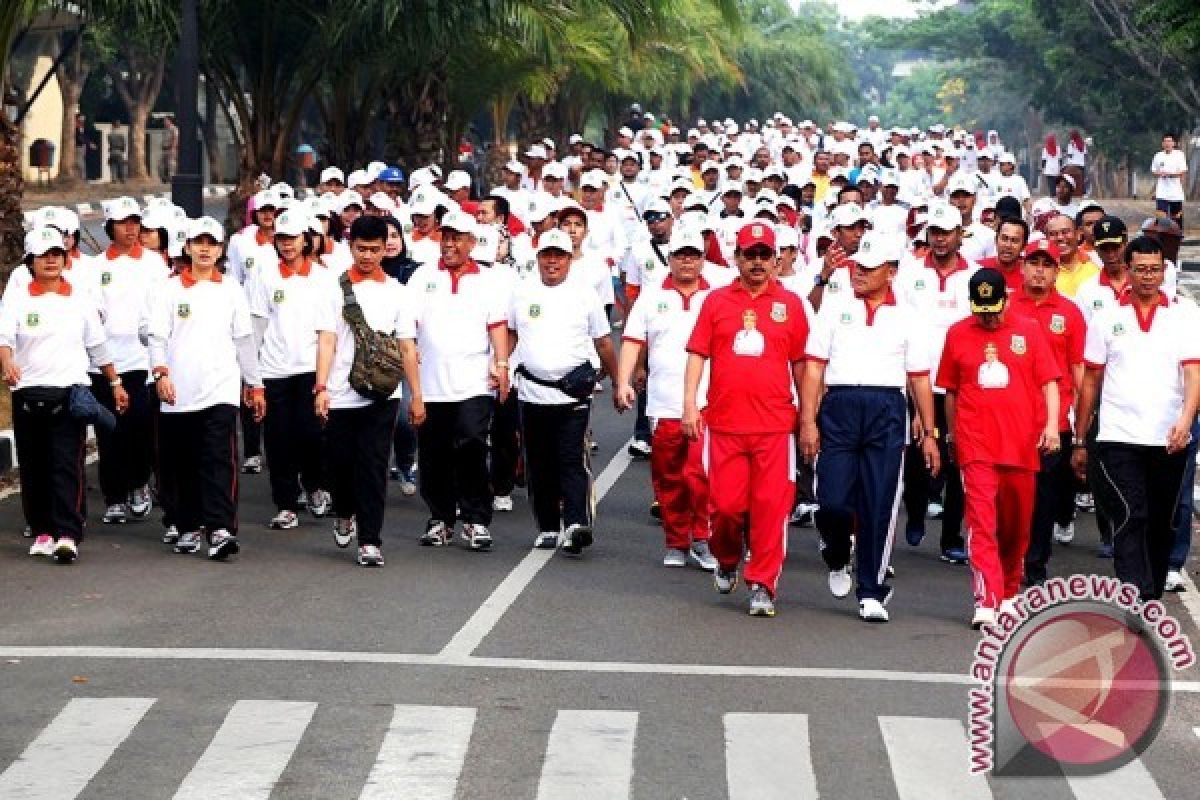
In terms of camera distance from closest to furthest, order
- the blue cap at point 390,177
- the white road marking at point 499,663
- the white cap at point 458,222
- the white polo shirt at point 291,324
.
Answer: the white road marking at point 499,663, the white cap at point 458,222, the white polo shirt at point 291,324, the blue cap at point 390,177

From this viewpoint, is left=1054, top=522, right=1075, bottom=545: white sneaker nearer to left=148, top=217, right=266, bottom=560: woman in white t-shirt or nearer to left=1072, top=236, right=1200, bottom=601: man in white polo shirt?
left=1072, top=236, right=1200, bottom=601: man in white polo shirt

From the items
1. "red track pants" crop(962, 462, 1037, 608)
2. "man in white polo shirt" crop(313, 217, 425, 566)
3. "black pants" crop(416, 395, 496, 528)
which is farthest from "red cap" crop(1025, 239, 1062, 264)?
"man in white polo shirt" crop(313, 217, 425, 566)

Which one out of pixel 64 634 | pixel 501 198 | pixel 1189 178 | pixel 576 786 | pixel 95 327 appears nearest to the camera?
pixel 576 786

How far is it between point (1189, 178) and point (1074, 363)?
2230 inches

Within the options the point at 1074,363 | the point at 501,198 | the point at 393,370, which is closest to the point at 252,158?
the point at 501,198

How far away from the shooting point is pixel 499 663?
432 inches

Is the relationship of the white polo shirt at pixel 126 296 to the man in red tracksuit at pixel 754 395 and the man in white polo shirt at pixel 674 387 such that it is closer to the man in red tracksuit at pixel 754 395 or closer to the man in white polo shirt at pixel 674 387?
the man in white polo shirt at pixel 674 387

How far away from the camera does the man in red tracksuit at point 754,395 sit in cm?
1227

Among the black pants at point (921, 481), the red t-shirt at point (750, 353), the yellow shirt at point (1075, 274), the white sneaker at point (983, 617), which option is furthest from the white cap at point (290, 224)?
the white sneaker at point (983, 617)

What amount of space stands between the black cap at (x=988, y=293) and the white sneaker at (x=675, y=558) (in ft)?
8.33

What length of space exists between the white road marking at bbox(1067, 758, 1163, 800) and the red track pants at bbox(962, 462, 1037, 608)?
9.01ft

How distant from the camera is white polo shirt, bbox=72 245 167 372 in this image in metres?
15.1

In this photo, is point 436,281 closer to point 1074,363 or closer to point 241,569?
point 241,569

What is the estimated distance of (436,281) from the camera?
14289 millimetres
